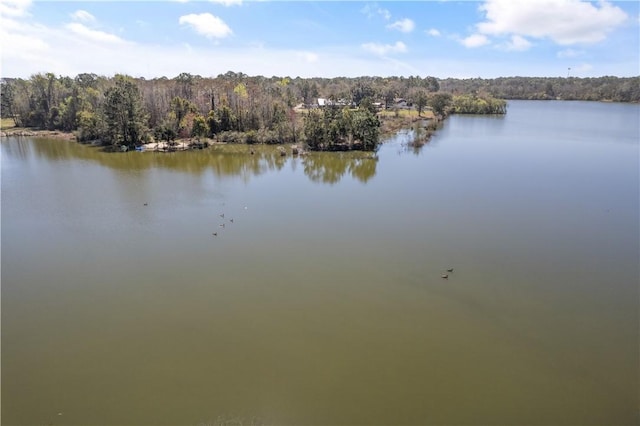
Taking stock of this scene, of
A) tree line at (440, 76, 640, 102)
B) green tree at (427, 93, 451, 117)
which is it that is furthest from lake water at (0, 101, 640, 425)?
tree line at (440, 76, 640, 102)

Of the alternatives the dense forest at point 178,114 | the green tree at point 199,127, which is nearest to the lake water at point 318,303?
the dense forest at point 178,114

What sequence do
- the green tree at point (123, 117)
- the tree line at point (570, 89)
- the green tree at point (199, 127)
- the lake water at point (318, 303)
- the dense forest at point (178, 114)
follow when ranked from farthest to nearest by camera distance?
the tree line at point (570, 89) → the green tree at point (199, 127) → the dense forest at point (178, 114) → the green tree at point (123, 117) → the lake water at point (318, 303)

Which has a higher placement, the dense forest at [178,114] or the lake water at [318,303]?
the dense forest at [178,114]

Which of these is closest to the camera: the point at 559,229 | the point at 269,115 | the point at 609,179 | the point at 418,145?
the point at 559,229

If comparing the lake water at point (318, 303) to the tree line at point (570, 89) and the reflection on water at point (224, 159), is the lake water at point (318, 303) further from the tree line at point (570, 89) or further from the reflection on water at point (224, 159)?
the tree line at point (570, 89)

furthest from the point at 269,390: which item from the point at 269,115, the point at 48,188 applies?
the point at 269,115

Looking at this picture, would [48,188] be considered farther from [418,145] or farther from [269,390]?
[418,145]

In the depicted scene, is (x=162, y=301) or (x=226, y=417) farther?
(x=162, y=301)

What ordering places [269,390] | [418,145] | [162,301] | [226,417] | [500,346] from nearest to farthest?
[226,417] < [269,390] < [500,346] < [162,301] < [418,145]

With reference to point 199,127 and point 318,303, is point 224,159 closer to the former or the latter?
point 199,127
